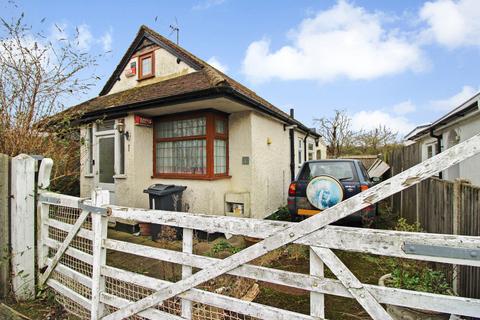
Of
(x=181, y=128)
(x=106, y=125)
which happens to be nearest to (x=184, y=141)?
(x=181, y=128)

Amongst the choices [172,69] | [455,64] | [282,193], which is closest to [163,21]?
[172,69]

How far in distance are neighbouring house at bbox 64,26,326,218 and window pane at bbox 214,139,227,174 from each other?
0.03m

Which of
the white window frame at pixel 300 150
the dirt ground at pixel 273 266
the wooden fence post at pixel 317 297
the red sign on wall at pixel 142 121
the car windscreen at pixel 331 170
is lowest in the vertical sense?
the dirt ground at pixel 273 266

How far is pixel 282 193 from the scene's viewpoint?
28.8 ft

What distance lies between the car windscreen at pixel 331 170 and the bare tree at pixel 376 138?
19.3m

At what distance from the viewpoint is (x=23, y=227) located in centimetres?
308

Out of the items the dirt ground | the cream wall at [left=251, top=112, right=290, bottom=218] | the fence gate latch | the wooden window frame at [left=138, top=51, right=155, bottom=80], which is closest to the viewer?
the fence gate latch

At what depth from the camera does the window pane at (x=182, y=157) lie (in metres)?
6.30

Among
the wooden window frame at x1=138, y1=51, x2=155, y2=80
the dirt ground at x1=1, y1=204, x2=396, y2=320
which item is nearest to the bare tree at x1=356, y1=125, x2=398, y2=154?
the wooden window frame at x1=138, y1=51, x2=155, y2=80

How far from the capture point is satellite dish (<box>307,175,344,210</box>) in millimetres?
4453

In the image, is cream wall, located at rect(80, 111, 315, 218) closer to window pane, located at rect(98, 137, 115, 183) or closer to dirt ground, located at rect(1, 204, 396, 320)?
window pane, located at rect(98, 137, 115, 183)

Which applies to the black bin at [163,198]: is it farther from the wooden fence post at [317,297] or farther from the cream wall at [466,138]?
the cream wall at [466,138]

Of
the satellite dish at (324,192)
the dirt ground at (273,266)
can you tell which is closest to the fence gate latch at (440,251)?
the dirt ground at (273,266)

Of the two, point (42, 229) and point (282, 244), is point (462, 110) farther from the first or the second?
point (42, 229)
